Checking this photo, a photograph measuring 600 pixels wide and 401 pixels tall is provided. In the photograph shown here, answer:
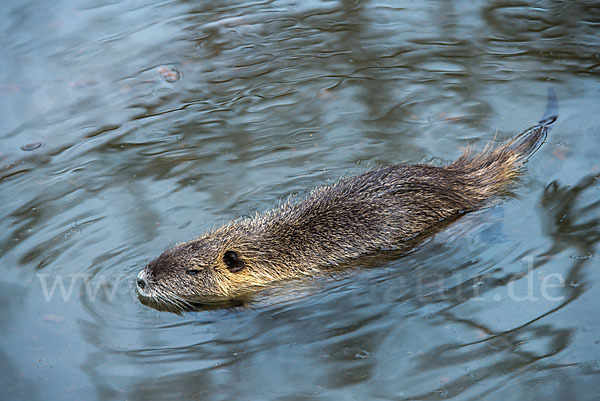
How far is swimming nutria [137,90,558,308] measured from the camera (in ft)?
13.8

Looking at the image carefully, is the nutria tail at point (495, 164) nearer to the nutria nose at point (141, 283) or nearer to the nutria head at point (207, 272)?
the nutria head at point (207, 272)

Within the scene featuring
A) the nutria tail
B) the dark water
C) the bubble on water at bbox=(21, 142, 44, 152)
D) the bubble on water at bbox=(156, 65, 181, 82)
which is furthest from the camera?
the bubble on water at bbox=(156, 65, 181, 82)

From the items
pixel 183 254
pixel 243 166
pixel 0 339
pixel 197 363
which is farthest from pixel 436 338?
pixel 0 339

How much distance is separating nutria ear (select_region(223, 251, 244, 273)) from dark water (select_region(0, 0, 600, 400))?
27 cm

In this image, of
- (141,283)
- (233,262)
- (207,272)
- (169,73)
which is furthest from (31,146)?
(233,262)

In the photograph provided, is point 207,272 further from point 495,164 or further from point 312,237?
point 495,164

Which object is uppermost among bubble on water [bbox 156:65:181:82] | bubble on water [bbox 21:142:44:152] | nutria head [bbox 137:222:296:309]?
bubble on water [bbox 156:65:181:82]

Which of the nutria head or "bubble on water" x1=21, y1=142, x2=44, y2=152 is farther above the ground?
"bubble on water" x1=21, y1=142, x2=44, y2=152

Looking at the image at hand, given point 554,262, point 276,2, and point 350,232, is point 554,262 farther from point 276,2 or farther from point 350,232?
point 276,2

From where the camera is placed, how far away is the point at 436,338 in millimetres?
3830

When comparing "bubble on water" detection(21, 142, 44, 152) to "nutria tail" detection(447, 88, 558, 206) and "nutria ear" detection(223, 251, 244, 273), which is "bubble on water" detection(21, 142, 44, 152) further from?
"nutria tail" detection(447, 88, 558, 206)

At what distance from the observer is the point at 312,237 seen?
4.26 m

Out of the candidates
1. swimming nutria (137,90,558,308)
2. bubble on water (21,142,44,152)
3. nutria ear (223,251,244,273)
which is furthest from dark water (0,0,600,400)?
nutria ear (223,251,244,273)

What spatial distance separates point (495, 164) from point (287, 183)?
153 cm
